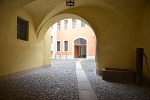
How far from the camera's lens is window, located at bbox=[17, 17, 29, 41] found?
20.5 feet

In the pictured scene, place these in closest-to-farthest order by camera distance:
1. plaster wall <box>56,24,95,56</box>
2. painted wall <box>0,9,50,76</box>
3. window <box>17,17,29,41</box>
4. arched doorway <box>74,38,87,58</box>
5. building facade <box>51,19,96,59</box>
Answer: painted wall <box>0,9,50,76</box> < window <box>17,17,29,41</box> < plaster wall <box>56,24,95,56</box> < building facade <box>51,19,96,59</box> < arched doorway <box>74,38,87,58</box>

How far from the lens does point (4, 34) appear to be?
16.6 feet

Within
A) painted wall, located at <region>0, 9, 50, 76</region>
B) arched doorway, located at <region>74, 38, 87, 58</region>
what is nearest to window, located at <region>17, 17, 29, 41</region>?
painted wall, located at <region>0, 9, 50, 76</region>

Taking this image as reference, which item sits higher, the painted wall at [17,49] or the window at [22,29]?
the window at [22,29]

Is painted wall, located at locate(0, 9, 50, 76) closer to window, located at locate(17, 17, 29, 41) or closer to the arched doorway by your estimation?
window, located at locate(17, 17, 29, 41)

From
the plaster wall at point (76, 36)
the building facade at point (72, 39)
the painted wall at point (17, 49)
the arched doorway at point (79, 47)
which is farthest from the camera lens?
the arched doorway at point (79, 47)

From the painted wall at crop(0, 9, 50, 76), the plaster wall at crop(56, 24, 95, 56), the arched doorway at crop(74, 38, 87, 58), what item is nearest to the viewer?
the painted wall at crop(0, 9, 50, 76)

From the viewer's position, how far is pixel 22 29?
21.6ft

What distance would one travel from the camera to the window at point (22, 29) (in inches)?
246

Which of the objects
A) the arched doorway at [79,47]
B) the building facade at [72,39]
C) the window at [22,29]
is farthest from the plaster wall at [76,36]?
the window at [22,29]

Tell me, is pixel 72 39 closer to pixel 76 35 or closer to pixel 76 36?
pixel 76 36

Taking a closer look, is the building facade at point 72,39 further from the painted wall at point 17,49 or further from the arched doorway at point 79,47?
the painted wall at point 17,49

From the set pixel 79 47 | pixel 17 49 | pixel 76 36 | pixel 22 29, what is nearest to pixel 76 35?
pixel 76 36

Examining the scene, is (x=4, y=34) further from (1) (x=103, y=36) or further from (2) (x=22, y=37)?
(1) (x=103, y=36)
